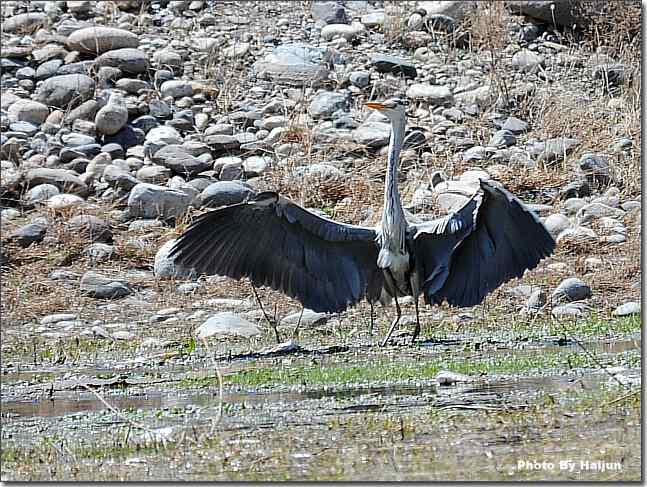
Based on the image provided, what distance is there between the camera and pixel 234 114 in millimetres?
12930

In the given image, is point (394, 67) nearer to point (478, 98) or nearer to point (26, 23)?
point (478, 98)

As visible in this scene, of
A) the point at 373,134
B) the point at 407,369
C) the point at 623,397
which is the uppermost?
the point at 623,397

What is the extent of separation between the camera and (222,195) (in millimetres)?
10734

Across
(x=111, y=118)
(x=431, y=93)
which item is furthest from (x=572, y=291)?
(x=111, y=118)

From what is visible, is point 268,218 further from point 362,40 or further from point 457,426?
point 362,40

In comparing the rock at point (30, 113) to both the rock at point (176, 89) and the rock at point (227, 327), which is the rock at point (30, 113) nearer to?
the rock at point (176, 89)

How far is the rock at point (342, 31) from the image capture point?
14.4m

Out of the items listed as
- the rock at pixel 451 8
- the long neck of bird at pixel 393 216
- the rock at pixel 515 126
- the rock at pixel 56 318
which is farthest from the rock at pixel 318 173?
the rock at pixel 451 8

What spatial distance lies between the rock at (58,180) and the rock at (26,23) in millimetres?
3636

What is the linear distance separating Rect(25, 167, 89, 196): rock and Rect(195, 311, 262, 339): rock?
3182 mm

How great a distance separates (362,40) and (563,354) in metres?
7.88

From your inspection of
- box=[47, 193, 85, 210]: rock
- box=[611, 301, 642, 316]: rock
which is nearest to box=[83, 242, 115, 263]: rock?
box=[47, 193, 85, 210]: rock

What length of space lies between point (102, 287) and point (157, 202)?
153 centimetres

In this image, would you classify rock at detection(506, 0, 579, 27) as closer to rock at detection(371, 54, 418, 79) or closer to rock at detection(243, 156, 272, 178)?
rock at detection(371, 54, 418, 79)
